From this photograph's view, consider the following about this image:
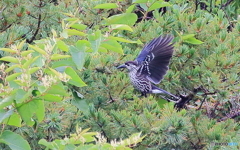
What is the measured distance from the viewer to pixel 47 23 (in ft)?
10.7

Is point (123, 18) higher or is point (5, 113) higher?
point (123, 18)

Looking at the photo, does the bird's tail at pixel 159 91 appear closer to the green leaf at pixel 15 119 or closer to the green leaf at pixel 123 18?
the green leaf at pixel 123 18

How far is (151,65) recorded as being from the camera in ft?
9.96

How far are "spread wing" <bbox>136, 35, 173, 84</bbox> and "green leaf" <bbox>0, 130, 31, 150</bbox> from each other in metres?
1.47

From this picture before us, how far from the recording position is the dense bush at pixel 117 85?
4.43ft

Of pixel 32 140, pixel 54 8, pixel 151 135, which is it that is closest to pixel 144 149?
pixel 151 135

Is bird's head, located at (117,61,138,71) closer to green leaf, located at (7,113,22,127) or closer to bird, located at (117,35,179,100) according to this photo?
bird, located at (117,35,179,100)

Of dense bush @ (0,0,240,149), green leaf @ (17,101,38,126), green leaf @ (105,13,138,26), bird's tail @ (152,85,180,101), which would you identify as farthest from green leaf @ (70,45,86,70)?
bird's tail @ (152,85,180,101)

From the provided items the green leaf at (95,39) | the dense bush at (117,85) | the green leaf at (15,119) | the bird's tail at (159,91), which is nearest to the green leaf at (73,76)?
the dense bush at (117,85)


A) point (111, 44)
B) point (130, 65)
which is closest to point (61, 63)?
point (111, 44)

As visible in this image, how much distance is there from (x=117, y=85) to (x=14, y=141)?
110 cm

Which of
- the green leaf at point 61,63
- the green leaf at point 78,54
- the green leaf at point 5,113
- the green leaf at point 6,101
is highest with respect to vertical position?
the green leaf at point 78,54

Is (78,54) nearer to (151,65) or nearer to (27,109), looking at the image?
(27,109)

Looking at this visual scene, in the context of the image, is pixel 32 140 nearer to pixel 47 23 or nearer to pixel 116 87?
pixel 116 87
